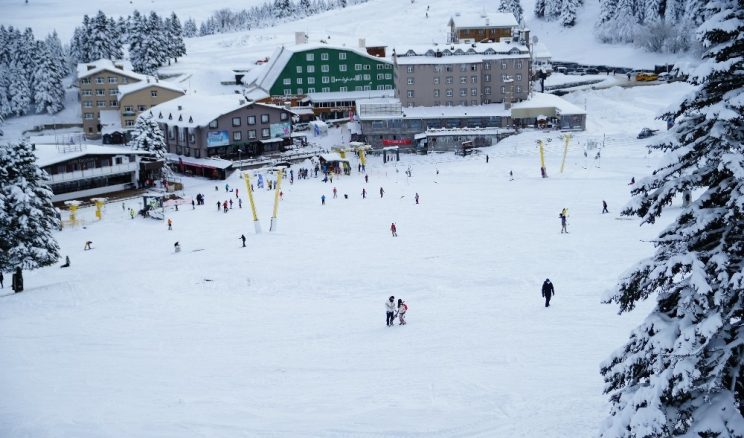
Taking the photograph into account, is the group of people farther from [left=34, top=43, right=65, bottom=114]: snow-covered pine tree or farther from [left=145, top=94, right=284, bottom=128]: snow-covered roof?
[left=34, top=43, right=65, bottom=114]: snow-covered pine tree

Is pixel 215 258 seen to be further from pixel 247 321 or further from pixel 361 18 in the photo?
pixel 361 18

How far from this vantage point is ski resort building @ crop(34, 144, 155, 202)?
54812mm

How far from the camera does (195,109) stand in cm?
7081

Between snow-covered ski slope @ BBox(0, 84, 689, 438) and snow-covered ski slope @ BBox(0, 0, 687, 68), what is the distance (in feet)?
212

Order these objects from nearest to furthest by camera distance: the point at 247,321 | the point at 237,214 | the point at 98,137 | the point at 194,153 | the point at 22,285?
the point at 247,321, the point at 22,285, the point at 237,214, the point at 194,153, the point at 98,137

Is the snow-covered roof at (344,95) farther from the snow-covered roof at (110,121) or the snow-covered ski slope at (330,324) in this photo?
the snow-covered ski slope at (330,324)

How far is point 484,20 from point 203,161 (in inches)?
1800

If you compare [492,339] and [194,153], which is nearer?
[492,339]

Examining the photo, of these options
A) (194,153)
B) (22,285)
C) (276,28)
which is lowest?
(22,285)

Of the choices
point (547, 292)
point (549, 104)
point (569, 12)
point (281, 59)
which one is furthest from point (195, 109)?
point (569, 12)

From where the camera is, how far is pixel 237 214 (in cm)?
4731

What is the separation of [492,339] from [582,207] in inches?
958

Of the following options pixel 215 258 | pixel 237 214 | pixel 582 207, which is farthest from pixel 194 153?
pixel 582 207

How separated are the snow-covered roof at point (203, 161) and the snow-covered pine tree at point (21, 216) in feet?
93.9
